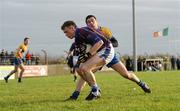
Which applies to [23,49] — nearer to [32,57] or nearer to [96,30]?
[96,30]

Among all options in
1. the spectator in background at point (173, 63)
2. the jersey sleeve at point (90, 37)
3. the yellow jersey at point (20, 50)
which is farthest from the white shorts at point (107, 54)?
the spectator in background at point (173, 63)

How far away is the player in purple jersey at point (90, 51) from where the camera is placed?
944cm

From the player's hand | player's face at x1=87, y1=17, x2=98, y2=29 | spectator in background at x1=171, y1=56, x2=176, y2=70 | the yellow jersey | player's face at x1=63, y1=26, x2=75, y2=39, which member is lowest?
spectator in background at x1=171, y1=56, x2=176, y2=70

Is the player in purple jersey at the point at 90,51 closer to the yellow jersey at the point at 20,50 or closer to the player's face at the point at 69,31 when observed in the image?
the player's face at the point at 69,31

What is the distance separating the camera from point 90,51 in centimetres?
949

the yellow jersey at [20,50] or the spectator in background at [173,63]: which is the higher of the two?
the yellow jersey at [20,50]

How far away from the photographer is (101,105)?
8445mm

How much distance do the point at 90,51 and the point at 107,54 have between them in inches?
20.5

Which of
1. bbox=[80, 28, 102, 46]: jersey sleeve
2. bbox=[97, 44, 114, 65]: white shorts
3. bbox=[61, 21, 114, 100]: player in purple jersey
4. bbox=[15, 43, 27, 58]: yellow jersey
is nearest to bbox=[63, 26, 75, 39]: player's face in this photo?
bbox=[61, 21, 114, 100]: player in purple jersey

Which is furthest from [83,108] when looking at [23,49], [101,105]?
[23,49]

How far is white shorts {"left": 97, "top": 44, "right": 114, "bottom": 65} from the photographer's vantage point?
32.2 ft

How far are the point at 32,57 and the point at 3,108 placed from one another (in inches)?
1237

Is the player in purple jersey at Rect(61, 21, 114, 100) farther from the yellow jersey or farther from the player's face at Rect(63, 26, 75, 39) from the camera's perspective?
the yellow jersey

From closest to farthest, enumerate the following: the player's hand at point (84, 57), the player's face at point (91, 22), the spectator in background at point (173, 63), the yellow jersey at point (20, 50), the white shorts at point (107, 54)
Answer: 1. the player's hand at point (84, 57)
2. the white shorts at point (107, 54)
3. the player's face at point (91, 22)
4. the yellow jersey at point (20, 50)
5. the spectator in background at point (173, 63)
